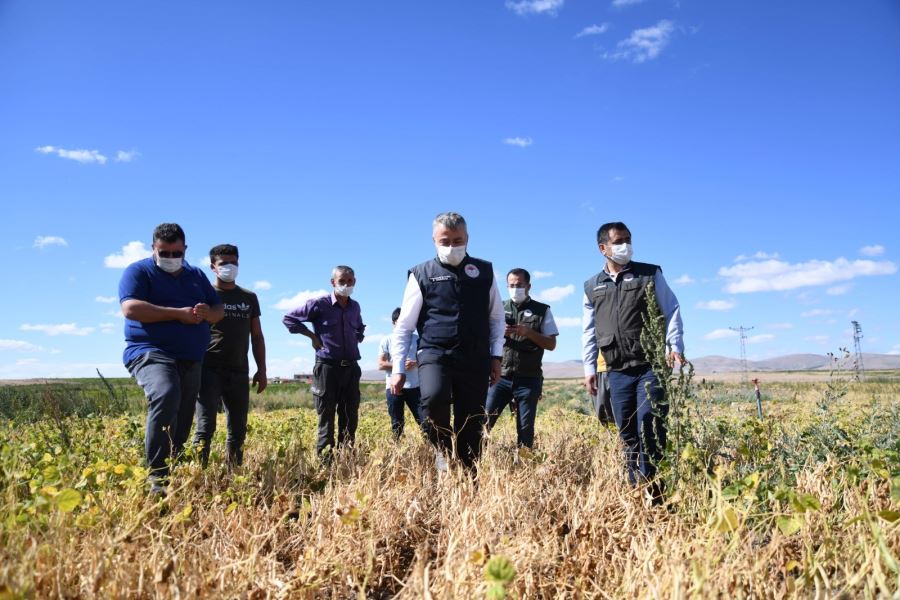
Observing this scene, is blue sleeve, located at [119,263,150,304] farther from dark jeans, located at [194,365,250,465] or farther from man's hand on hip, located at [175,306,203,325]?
dark jeans, located at [194,365,250,465]

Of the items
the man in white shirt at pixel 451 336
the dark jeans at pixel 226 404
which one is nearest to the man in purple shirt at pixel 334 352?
the dark jeans at pixel 226 404

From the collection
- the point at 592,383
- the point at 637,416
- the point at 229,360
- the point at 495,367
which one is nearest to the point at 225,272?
the point at 229,360

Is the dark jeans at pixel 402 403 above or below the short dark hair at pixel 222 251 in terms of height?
below

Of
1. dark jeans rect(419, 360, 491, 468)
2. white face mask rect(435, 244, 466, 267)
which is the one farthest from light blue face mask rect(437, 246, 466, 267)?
dark jeans rect(419, 360, 491, 468)

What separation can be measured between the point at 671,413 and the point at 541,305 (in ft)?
12.4

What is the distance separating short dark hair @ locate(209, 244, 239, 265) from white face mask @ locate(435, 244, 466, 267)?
243 centimetres

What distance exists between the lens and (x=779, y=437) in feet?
15.8

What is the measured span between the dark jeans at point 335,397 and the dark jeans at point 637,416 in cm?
277

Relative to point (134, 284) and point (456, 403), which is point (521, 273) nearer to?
point (456, 403)

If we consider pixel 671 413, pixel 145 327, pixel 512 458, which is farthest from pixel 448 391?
pixel 145 327

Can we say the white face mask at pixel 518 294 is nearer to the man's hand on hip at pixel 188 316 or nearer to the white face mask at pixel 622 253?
the white face mask at pixel 622 253

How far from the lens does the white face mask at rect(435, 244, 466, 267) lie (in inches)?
182

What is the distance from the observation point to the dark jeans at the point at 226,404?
18.2ft

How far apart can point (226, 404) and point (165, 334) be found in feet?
4.89
